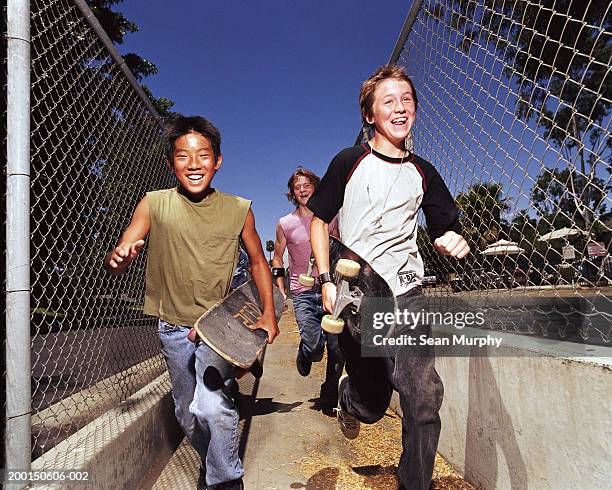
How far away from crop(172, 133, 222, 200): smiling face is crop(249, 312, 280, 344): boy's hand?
2.80ft

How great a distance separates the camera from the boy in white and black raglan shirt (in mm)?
2391

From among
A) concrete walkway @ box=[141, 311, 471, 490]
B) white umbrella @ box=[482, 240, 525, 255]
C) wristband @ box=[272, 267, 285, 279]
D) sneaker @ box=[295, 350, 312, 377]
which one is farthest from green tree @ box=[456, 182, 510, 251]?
wristband @ box=[272, 267, 285, 279]

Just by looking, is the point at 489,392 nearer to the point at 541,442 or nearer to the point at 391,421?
the point at 541,442

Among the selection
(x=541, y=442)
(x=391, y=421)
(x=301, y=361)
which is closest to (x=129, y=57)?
(x=301, y=361)

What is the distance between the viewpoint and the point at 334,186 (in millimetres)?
2545

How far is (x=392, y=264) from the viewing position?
2.42 meters

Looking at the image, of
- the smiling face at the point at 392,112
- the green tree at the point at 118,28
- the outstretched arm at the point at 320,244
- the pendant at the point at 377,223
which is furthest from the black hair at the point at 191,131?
the green tree at the point at 118,28

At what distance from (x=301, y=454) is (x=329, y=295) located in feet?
5.08

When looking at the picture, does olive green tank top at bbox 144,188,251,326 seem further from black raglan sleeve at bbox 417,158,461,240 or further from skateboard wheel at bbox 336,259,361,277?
black raglan sleeve at bbox 417,158,461,240

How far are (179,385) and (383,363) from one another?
1.21 m

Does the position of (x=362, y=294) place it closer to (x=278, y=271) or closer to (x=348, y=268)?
(x=348, y=268)

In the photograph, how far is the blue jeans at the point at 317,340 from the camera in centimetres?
455

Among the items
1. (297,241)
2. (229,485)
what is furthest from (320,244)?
(297,241)

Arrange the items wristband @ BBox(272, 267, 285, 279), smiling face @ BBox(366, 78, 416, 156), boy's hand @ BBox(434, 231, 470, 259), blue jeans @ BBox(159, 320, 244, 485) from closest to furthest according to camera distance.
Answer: boy's hand @ BBox(434, 231, 470, 259) → blue jeans @ BBox(159, 320, 244, 485) → smiling face @ BBox(366, 78, 416, 156) → wristband @ BBox(272, 267, 285, 279)
